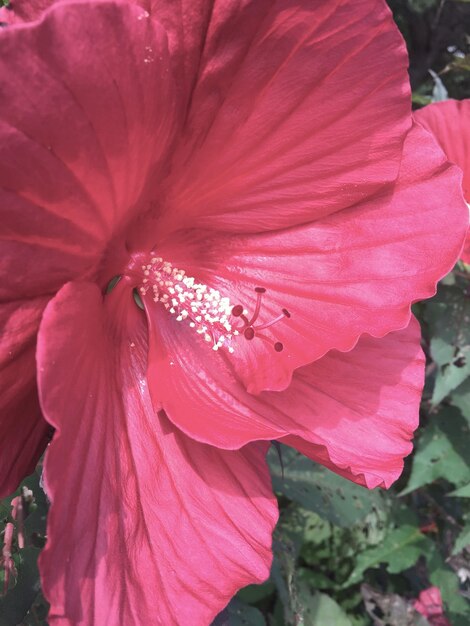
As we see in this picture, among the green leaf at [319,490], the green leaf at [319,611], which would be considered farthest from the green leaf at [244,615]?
the green leaf at [319,490]

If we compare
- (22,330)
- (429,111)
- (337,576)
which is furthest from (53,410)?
(337,576)

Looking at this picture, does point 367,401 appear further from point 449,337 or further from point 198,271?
point 449,337

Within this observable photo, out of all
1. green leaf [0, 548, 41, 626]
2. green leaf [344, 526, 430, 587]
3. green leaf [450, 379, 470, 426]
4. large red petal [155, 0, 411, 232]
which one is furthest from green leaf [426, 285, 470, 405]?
green leaf [0, 548, 41, 626]

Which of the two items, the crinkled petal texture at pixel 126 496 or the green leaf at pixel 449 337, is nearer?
the crinkled petal texture at pixel 126 496

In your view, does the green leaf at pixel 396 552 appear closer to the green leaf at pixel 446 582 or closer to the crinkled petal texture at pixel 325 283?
the green leaf at pixel 446 582

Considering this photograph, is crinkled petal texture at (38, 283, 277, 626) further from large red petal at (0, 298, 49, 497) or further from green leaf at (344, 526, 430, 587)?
green leaf at (344, 526, 430, 587)

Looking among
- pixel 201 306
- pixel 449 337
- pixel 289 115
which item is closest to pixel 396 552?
pixel 449 337

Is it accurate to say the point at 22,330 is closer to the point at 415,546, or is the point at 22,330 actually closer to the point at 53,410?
the point at 53,410
